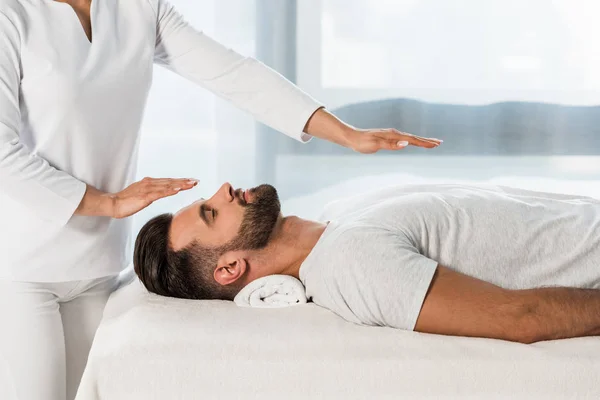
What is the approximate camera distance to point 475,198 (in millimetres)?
1782

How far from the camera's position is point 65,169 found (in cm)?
168

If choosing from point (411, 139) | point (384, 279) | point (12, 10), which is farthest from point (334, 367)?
point (12, 10)

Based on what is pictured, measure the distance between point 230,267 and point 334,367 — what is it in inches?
17.8

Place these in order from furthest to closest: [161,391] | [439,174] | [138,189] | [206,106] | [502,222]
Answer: [439,174]
[206,106]
[502,222]
[138,189]
[161,391]

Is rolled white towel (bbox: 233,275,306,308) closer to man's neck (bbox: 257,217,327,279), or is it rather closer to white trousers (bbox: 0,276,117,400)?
man's neck (bbox: 257,217,327,279)

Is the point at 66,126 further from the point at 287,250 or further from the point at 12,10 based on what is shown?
the point at 287,250

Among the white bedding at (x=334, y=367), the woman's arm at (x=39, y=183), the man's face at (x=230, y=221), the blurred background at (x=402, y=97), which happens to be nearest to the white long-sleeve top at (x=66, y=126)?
the woman's arm at (x=39, y=183)

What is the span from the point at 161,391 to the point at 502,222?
86 cm

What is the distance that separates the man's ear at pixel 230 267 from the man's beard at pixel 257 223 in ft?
0.05

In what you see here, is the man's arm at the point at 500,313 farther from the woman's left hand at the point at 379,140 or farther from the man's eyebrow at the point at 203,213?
the man's eyebrow at the point at 203,213

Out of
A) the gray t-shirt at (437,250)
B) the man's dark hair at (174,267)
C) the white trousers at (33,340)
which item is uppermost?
the gray t-shirt at (437,250)

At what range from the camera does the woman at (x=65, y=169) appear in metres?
1.58

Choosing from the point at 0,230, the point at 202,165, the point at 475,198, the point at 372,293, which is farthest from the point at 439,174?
the point at 0,230

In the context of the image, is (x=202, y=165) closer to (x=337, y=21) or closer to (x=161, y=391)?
(x=337, y=21)
